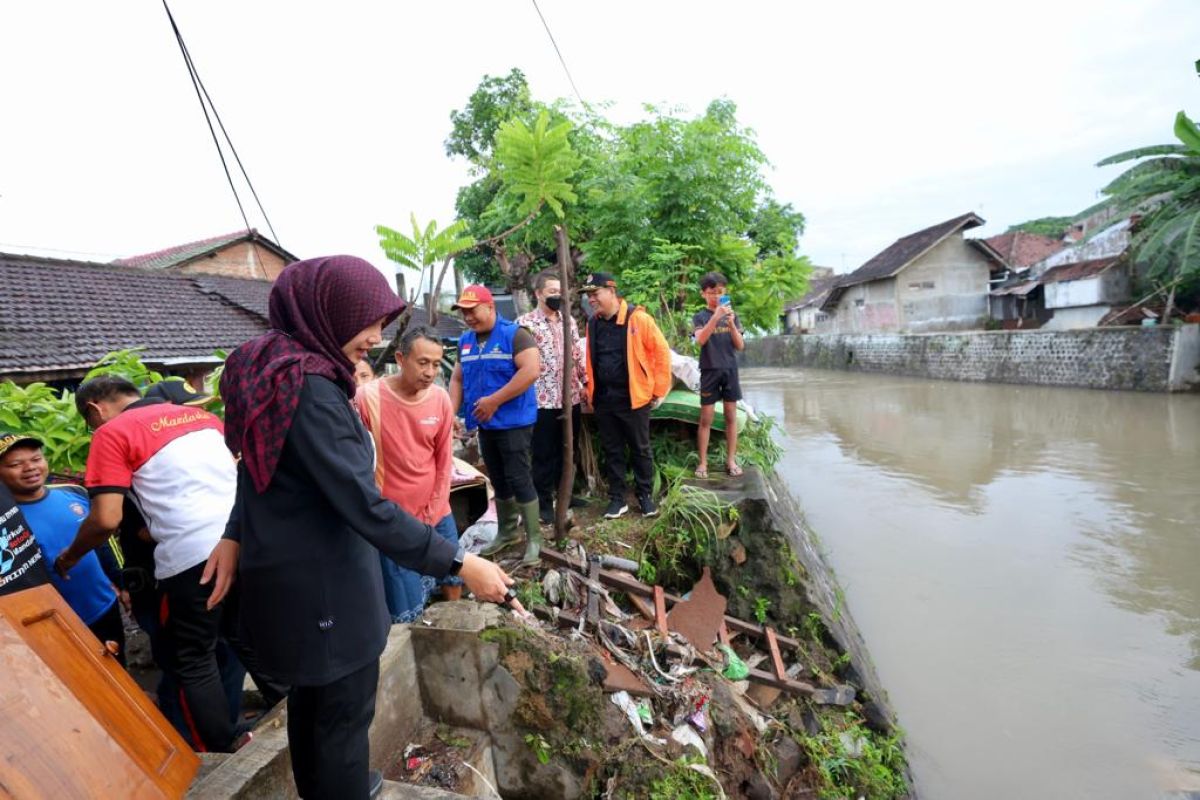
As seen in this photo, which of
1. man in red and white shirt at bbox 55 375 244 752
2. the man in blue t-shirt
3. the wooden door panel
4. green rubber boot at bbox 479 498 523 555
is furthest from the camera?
green rubber boot at bbox 479 498 523 555

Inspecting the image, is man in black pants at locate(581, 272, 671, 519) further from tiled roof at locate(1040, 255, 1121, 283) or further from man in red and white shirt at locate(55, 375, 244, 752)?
tiled roof at locate(1040, 255, 1121, 283)

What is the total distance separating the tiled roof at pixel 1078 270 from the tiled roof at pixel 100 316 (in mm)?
24569

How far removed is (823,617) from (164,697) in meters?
3.83

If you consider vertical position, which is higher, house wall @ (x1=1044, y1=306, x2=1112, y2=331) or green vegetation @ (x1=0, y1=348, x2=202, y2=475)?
house wall @ (x1=1044, y1=306, x2=1112, y2=331)

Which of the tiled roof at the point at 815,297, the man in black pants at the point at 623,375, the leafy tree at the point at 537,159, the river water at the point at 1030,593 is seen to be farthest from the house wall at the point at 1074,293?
the leafy tree at the point at 537,159

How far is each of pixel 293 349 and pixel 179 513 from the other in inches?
52.9

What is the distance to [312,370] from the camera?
4.77 feet

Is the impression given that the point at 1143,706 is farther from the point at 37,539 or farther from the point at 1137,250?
the point at 1137,250

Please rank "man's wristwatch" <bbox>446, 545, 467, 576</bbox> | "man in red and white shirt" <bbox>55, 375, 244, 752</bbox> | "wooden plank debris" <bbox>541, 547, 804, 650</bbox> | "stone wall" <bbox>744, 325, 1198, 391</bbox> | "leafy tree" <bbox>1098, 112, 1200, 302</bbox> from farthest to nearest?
"stone wall" <bbox>744, 325, 1198, 391</bbox>, "leafy tree" <bbox>1098, 112, 1200, 302</bbox>, "wooden plank debris" <bbox>541, 547, 804, 650</bbox>, "man in red and white shirt" <bbox>55, 375, 244, 752</bbox>, "man's wristwatch" <bbox>446, 545, 467, 576</bbox>

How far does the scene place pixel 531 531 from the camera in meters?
3.68

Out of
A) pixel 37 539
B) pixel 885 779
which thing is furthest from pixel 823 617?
pixel 37 539

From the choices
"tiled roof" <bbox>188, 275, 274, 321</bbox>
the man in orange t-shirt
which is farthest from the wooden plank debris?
"tiled roof" <bbox>188, 275, 274, 321</bbox>

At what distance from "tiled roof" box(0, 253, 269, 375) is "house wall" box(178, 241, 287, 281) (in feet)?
26.4

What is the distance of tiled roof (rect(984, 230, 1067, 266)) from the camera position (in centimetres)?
2830
